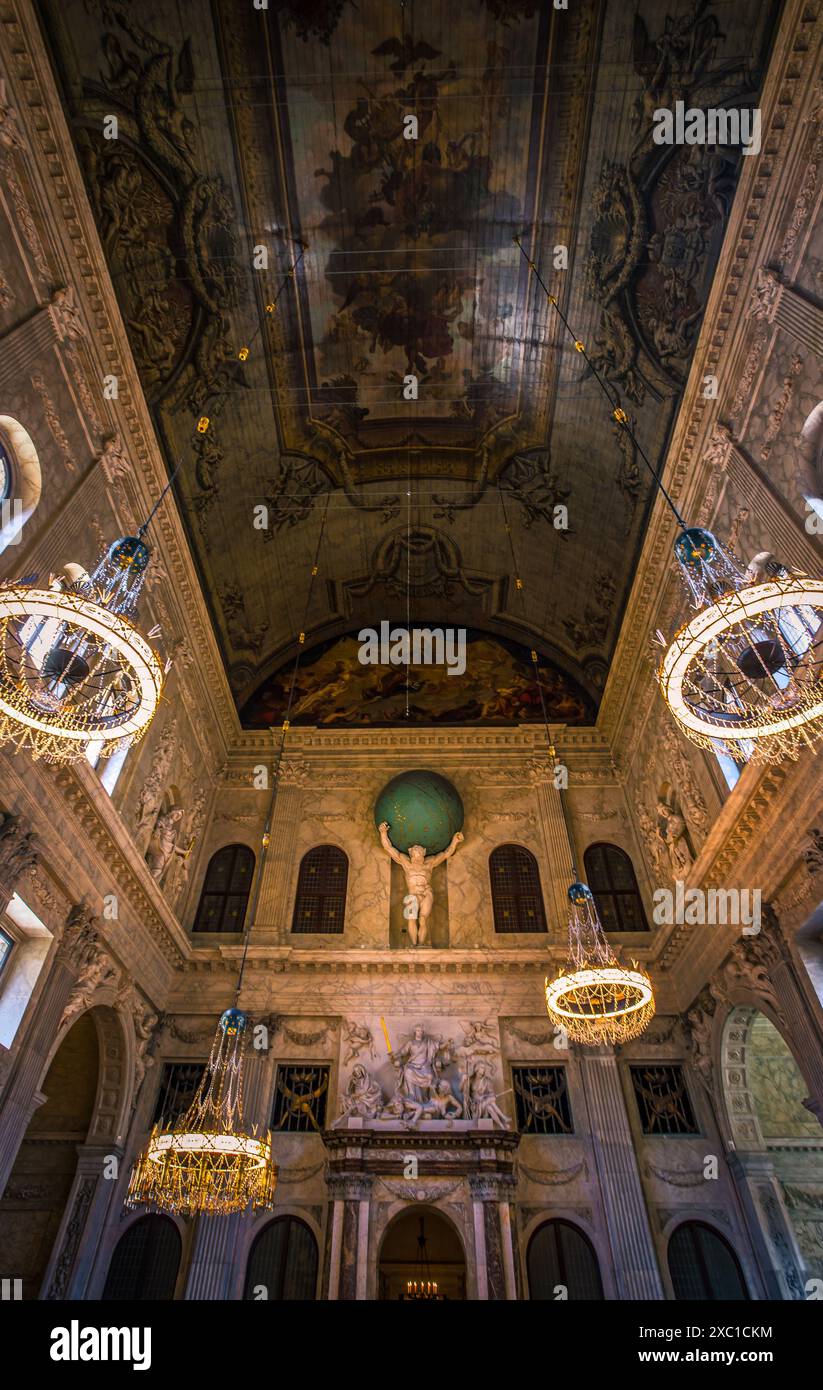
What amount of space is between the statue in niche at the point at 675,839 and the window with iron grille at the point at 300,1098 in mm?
6780

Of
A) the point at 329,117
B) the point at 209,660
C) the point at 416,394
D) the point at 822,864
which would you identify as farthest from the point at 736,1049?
the point at 329,117

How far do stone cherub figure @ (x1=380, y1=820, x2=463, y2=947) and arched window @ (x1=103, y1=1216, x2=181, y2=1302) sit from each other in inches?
217

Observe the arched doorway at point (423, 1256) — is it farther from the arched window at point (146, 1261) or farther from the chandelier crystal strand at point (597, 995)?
the chandelier crystal strand at point (597, 995)

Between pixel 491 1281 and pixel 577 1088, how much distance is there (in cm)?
293

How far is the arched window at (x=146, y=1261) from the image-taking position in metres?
9.92

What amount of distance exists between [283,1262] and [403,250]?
15.3 m

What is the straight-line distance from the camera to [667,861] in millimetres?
12602

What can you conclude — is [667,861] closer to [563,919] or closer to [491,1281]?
[563,919]

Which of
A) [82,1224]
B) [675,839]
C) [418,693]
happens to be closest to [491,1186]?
[82,1224]

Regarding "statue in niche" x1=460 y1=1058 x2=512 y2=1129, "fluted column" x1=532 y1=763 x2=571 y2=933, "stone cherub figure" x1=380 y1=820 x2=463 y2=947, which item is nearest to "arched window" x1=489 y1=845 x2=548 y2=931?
"fluted column" x1=532 y1=763 x2=571 y2=933

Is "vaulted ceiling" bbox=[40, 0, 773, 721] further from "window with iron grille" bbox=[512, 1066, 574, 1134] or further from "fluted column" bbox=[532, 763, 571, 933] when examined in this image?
"window with iron grille" bbox=[512, 1066, 574, 1134]

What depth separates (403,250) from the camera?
1138 centimetres

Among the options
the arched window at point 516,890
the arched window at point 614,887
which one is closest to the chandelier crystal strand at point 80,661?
the arched window at point 516,890
